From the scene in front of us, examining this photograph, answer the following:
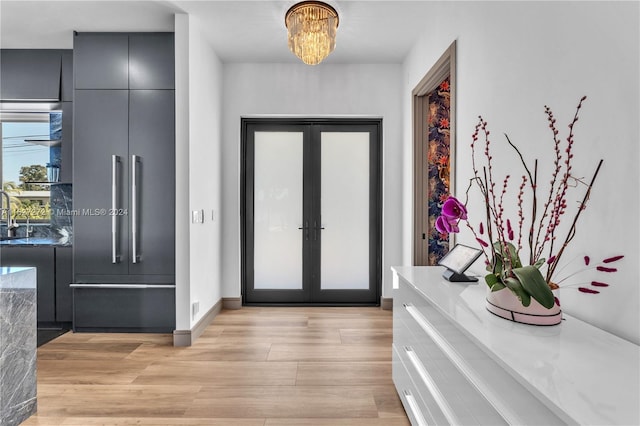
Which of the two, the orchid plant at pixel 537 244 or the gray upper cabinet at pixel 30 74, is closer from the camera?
the orchid plant at pixel 537 244

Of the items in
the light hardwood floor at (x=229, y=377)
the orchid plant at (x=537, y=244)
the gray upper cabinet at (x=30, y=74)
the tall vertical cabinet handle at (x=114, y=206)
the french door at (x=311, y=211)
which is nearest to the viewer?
the orchid plant at (x=537, y=244)

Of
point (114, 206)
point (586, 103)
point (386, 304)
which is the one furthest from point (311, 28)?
point (386, 304)

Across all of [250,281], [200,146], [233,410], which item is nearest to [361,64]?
[200,146]

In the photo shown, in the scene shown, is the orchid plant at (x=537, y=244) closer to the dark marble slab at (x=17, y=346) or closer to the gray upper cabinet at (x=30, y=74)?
the dark marble slab at (x=17, y=346)

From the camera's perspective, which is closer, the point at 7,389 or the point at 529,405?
the point at 529,405

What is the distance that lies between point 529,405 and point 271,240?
360 cm

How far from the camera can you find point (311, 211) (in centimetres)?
421

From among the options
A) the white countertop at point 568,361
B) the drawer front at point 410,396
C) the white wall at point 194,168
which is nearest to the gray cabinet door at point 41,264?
the white wall at point 194,168

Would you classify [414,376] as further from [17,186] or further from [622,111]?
[17,186]

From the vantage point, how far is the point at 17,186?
3.76 m

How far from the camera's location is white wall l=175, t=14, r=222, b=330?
119 inches

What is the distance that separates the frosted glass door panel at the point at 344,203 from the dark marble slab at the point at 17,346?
9.33ft

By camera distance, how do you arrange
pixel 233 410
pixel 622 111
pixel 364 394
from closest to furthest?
pixel 622 111
pixel 233 410
pixel 364 394

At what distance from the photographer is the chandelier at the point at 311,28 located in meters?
2.73
